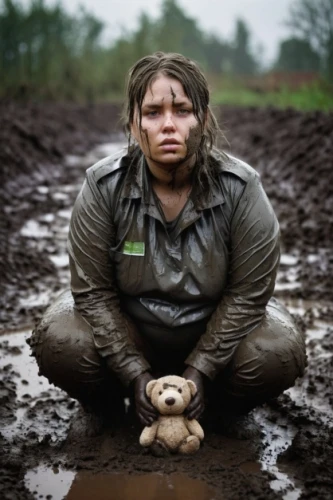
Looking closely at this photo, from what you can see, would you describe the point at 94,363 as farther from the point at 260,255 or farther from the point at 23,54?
the point at 23,54

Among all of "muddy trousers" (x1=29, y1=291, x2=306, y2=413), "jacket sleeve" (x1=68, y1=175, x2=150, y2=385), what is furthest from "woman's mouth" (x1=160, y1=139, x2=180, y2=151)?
"muddy trousers" (x1=29, y1=291, x2=306, y2=413)

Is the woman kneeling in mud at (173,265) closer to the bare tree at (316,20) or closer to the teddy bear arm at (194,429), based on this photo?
the teddy bear arm at (194,429)

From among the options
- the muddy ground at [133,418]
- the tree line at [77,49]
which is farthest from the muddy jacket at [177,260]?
the tree line at [77,49]

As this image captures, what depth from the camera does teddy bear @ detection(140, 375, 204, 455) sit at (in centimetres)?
250

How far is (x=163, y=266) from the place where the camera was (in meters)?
2.66

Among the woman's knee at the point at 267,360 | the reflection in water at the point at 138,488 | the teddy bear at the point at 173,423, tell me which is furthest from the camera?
the woman's knee at the point at 267,360

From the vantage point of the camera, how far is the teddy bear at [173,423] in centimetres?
250

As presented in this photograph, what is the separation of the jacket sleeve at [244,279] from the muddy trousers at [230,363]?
0.22 feet

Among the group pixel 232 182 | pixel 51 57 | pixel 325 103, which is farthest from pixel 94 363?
pixel 51 57

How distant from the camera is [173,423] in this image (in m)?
2.52

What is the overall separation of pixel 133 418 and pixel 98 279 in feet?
2.34

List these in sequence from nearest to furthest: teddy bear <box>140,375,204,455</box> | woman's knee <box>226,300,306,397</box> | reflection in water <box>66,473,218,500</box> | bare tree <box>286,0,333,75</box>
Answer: reflection in water <box>66,473,218,500</box> → teddy bear <box>140,375,204,455</box> → woman's knee <box>226,300,306,397</box> → bare tree <box>286,0,333,75</box>

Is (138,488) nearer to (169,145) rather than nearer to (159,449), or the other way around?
(159,449)

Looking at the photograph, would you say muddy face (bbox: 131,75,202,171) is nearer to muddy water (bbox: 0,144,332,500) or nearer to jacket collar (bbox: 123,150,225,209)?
jacket collar (bbox: 123,150,225,209)
